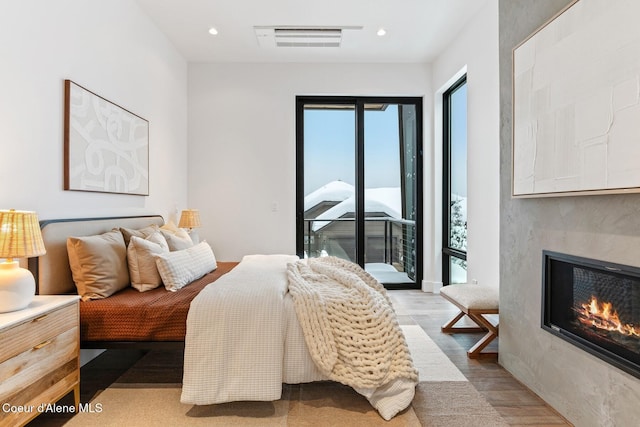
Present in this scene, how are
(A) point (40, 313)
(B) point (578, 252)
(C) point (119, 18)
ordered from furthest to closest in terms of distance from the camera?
(C) point (119, 18) < (B) point (578, 252) < (A) point (40, 313)

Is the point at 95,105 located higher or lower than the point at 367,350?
higher

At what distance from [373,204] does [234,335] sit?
3323 mm

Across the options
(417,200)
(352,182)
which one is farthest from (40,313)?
(417,200)

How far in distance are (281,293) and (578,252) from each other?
1.54m

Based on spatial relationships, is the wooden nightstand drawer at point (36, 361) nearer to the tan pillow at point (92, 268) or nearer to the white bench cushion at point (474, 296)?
the tan pillow at point (92, 268)

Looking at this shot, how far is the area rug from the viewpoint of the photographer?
1.89 metres

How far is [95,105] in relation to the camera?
267 cm

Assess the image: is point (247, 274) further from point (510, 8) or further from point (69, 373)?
point (510, 8)

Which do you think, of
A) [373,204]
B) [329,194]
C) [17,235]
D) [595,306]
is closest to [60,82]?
[17,235]

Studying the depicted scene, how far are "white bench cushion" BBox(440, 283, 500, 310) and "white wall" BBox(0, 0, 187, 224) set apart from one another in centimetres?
278

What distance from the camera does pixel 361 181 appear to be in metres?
4.82

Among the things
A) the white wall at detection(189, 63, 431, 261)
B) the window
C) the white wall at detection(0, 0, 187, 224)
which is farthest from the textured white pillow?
the window

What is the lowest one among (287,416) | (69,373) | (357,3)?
(287,416)

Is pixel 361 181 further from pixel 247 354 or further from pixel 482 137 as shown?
pixel 247 354
